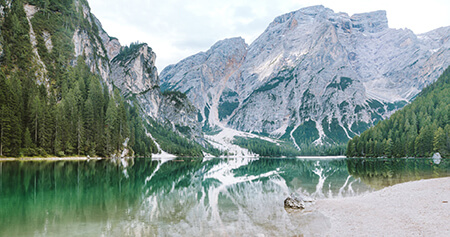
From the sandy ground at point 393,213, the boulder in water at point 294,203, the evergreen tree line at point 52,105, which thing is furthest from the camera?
the evergreen tree line at point 52,105

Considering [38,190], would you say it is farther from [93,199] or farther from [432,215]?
[432,215]

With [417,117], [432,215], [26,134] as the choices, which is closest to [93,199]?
[432,215]

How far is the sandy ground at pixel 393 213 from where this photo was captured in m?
15.1

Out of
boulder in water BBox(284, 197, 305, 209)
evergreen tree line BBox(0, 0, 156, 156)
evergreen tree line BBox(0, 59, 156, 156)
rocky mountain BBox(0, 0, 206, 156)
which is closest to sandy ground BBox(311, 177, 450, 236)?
boulder in water BBox(284, 197, 305, 209)

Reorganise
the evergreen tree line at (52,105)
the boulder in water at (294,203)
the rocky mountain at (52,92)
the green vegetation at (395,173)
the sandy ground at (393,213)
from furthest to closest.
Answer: the rocky mountain at (52,92) → the evergreen tree line at (52,105) → the green vegetation at (395,173) → the boulder in water at (294,203) → the sandy ground at (393,213)

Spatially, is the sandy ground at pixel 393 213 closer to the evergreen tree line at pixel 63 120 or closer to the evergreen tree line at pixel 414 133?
the evergreen tree line at pixel 63 120

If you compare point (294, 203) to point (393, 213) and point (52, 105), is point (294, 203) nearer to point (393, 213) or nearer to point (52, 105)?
point (393, 213)

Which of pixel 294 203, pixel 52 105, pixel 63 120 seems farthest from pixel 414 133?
pixel 52 105

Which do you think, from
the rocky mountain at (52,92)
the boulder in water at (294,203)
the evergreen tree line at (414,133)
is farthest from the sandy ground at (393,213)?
the evergreen tree line at (414,133)

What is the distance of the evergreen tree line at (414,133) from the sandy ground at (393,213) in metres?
104

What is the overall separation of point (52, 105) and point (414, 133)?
145m

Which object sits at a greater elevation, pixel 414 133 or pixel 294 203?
pixel 414 133

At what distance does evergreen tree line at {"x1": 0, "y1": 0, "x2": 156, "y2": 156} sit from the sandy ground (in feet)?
244

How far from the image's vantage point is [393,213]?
19.4m
